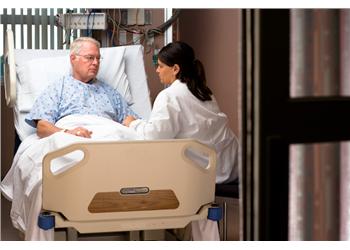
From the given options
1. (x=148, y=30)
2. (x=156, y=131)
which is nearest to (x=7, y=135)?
(x=148, y=30)

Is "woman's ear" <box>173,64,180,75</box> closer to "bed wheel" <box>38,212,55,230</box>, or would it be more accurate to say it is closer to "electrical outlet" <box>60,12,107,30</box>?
"bed wheel" <box>38,212,55,230</box>

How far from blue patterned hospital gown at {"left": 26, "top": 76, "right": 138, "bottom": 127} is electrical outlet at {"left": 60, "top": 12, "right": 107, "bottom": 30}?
64 centimetres

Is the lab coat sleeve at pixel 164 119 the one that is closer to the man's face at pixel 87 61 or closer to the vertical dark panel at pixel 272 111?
the man's face at pixel 87 61

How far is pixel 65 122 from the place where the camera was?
11.7 ft

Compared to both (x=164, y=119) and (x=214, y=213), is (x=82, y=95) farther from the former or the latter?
(x=214, y=213)

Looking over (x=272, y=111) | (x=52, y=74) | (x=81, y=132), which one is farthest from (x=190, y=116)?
(x=272, y=111)

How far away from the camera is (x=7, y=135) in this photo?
15.2 feet

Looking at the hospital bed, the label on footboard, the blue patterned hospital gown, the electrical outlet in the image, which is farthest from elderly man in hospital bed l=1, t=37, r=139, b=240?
the electrical outlet

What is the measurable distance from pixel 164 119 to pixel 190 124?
15 centimetres

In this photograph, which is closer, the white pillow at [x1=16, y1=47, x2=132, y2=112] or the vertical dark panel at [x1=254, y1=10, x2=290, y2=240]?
the vertical dark panel at [x1=254, y1=10, x2=290, y2=240]

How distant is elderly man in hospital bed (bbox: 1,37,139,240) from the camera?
2.88m

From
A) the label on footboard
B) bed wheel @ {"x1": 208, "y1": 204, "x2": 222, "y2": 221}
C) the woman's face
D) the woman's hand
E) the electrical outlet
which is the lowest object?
bed wheel @ {"x1": 208, "y1": 204, "x2": 222, "y2": 221}

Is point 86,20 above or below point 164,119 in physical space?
above
